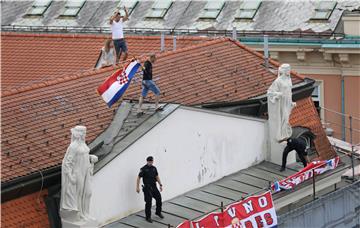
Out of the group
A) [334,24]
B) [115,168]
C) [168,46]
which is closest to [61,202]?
[115,168]

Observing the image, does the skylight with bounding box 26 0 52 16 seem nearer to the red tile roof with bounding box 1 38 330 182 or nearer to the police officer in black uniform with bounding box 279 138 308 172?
the red tile roof with bounding box 1 38 330 182

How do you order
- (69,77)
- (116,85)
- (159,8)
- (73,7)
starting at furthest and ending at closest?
(73,7), (159,8), (69,77), (116,85)

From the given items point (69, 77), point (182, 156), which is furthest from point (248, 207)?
point (69, 77)

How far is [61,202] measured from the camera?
1243 inches

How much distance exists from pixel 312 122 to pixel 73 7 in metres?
24.9

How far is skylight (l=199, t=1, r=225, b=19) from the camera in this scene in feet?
201

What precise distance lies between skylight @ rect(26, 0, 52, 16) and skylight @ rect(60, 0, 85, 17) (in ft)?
3.63

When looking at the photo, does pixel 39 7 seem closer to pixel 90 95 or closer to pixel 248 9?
pixel 248 9

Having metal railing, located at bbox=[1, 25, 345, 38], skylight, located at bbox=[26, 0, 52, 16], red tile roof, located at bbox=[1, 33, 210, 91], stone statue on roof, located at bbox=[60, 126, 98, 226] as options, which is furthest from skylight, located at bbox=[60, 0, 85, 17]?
stone statue on roof, located at bbox=[60, 126, 98, 226]

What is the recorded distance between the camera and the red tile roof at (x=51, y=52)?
46750 millimetres

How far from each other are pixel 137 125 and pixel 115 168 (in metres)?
2.00

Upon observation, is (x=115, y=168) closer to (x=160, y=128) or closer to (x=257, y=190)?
(x=160, y=128)

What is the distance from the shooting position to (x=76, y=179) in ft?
103

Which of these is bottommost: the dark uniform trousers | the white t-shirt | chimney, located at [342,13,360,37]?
the dark uniform trousers
